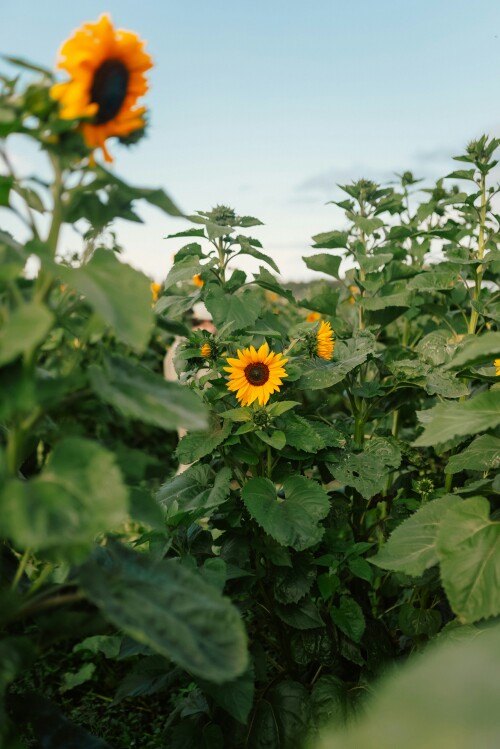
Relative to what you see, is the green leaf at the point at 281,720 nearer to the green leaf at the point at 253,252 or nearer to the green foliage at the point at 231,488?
the green foliage at the point at 231,488

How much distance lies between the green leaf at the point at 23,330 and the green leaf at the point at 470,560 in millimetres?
814

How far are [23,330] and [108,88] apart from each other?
1.17 feet

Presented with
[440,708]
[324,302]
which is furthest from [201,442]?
[440,708]

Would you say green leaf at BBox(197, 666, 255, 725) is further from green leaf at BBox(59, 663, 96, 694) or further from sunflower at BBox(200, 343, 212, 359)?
green leaf at BBox(59, 663, 96, 694)

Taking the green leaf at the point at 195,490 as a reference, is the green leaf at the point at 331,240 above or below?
above

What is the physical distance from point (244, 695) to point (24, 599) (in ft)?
1.72

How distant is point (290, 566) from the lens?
1773 mm

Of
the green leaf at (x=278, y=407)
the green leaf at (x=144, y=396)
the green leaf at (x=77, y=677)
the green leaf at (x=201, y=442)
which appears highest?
the green leaf at (x=144, y=396)

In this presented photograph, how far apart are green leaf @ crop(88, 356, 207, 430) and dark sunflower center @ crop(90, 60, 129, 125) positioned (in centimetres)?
34

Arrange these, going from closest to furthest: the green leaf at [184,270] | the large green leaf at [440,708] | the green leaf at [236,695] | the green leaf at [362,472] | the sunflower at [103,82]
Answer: the large green leaf at [440,708]
the sunflower at [103,82]
the green leaf at [236,695]
the green leaf at [362,472]
the green leaf at [184,270]

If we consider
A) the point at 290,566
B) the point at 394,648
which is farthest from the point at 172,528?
the point at 394,648

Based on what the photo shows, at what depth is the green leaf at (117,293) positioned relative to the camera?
91 centimetres

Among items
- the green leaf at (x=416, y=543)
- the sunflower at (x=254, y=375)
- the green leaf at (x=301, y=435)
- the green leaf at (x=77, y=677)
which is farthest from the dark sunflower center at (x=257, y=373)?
the green leaf at (x=77, y=677)

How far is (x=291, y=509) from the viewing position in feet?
5.65
